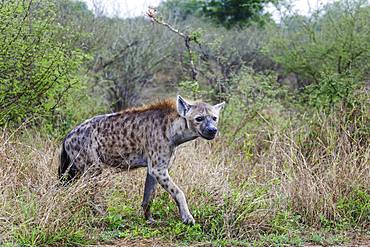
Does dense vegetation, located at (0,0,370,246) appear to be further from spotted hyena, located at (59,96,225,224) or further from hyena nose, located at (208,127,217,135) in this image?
hyena nose, located at (208,127,217,135)

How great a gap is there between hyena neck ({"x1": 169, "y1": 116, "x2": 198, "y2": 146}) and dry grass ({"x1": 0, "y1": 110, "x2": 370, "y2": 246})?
2.26ft

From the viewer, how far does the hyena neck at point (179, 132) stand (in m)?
6.23

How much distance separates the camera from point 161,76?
18.4 meters

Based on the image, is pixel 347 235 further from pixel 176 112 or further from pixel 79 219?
pixel 79 219

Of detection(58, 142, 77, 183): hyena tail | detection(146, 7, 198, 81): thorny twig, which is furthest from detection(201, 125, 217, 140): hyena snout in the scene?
detection(146, 7, 198, 81): thorny twig

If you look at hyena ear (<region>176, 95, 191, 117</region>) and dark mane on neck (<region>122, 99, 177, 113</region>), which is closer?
hyena ear (<region>176, 95, 191, 117</region>)

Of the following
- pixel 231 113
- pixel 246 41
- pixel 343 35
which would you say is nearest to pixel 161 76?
pixel 246 41

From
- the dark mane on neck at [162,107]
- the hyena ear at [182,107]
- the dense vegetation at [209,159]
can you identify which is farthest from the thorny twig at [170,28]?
the hyena ear at [182,107]

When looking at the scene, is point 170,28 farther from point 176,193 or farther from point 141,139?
point 176,193

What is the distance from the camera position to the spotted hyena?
6188 mm

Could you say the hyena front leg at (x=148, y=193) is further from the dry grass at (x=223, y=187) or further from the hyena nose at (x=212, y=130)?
the hyena nose at (x=212, y=130)

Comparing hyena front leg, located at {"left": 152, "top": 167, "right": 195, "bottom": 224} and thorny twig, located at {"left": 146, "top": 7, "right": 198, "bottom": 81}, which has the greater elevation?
thorny twig, located at {"left": 146, "top": 7, "right": 198, "bottom": 81}

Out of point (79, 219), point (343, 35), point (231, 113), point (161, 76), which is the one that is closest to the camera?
point (79, 219)

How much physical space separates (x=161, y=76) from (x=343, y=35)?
7166 millimetres
